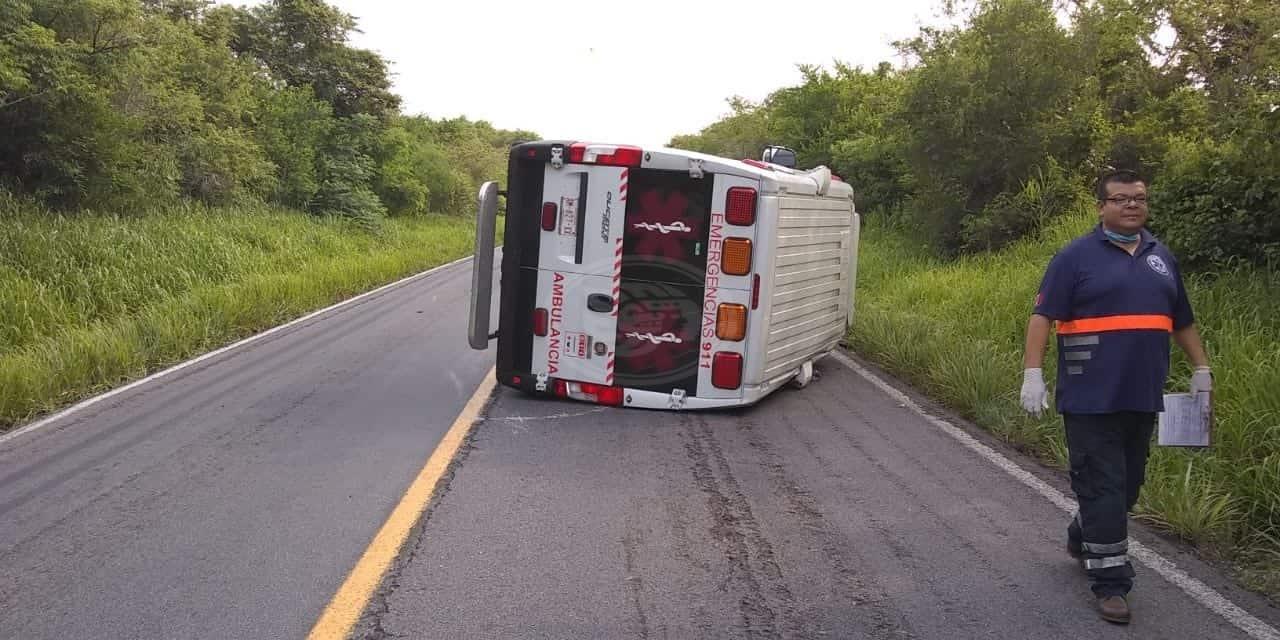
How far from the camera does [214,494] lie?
4922mm

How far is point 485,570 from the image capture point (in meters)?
3.93

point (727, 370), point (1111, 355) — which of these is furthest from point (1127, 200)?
point (727, 370)

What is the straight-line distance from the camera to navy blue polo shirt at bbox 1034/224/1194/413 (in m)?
3.80

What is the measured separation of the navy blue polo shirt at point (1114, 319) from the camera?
3.80 meters

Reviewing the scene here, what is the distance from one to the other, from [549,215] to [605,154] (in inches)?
25.4

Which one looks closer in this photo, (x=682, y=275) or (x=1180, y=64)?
(x=682, y=275)

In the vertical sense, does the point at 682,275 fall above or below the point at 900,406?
above

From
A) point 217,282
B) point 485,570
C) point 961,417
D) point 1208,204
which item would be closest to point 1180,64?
point 1208,204

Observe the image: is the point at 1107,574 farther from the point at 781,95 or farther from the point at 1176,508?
the point at 781,95

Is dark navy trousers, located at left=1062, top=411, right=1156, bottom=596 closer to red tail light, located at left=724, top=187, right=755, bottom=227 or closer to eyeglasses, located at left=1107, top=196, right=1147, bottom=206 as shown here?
eyeglasses, located at left=1107, top=196, right=1147, bottom=206

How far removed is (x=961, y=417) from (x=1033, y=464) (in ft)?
4.46

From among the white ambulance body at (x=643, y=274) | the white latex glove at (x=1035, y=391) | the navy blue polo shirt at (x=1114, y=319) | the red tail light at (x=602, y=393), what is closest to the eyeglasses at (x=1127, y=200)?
the navy blue polo shirt at (x=1114, y=319)

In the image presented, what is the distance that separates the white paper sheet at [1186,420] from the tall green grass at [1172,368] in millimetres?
713

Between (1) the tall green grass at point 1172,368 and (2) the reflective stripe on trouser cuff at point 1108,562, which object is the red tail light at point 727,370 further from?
(2) the reflective stripe on trouser cuff at point 1108,562
